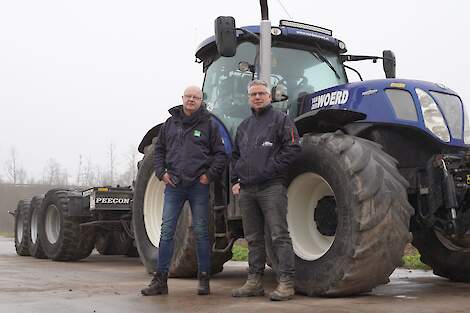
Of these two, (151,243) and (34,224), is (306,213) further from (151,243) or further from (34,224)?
(34,224)

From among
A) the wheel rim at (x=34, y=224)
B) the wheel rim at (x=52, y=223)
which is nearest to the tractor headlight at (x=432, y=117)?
the wheel rim at (x=52, y=223)

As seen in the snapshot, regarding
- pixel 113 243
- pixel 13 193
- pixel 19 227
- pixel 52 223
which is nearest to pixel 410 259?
pixel 113 243

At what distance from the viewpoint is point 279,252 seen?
515cm

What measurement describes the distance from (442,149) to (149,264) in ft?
11.5

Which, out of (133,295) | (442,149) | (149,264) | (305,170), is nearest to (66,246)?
(149,264)

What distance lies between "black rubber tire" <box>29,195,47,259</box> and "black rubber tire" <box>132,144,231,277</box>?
4091 millimetres

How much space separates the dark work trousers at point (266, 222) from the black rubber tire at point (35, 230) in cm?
670

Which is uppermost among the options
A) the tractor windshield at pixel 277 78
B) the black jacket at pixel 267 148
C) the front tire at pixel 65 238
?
the tractor windshield at pixel 277 78

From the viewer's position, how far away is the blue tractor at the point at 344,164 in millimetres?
4891

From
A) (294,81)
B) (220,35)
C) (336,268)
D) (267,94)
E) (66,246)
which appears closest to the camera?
(336,268)

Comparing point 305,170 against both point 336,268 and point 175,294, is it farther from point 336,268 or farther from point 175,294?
point 175,294

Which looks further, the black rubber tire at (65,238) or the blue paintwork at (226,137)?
the black rubber tire at (65,238)

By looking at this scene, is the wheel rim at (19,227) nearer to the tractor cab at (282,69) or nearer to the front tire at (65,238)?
the front tire at (65,238)

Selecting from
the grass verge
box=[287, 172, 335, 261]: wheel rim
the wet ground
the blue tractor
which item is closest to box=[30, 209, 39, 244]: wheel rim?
the grass verge
